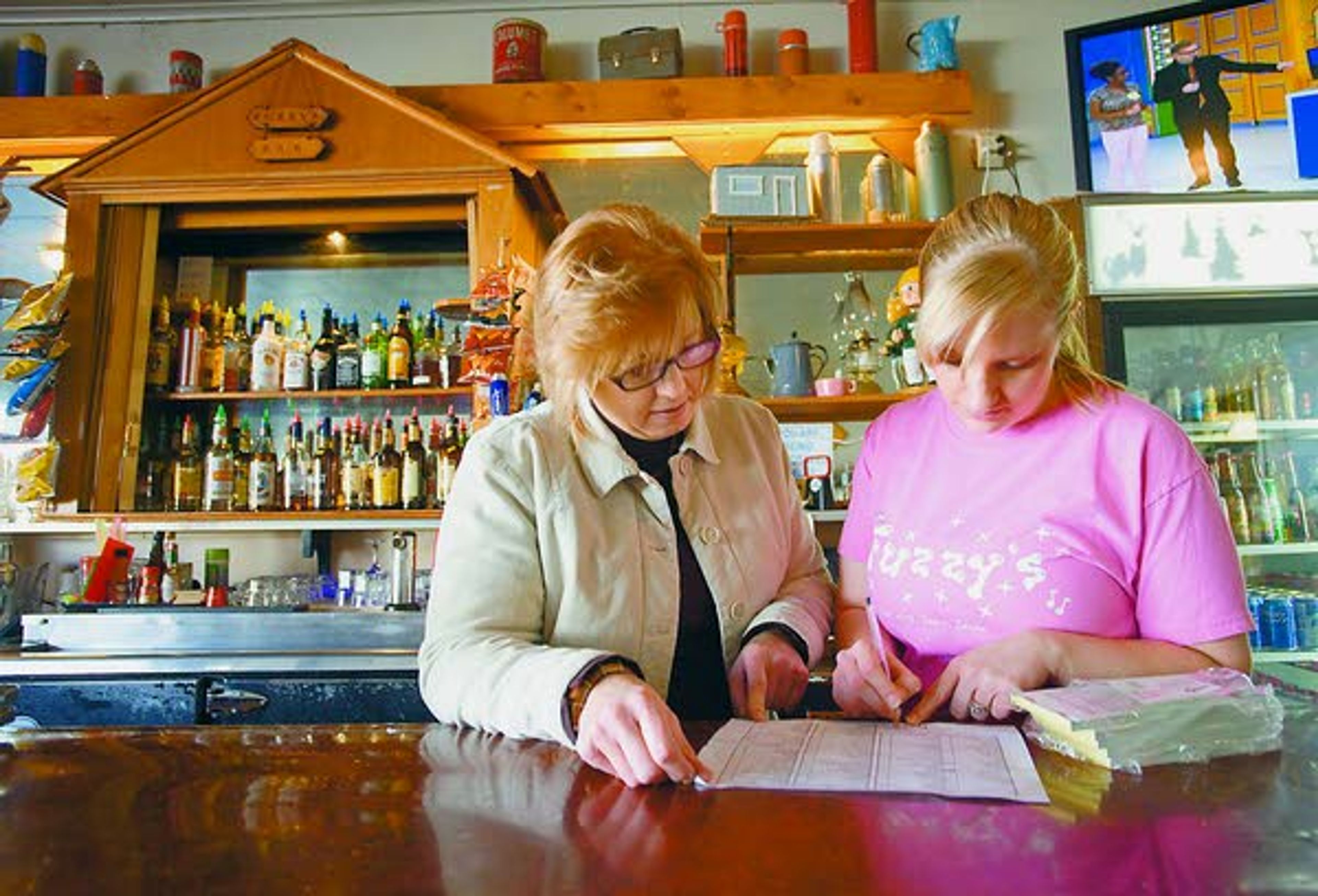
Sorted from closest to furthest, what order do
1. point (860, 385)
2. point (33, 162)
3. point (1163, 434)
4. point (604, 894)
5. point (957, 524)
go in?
point (604, 894)
point (1163, 434)
point (957, 524)
point (860, 385)
point (33, 162)

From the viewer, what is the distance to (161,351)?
296 centimetres

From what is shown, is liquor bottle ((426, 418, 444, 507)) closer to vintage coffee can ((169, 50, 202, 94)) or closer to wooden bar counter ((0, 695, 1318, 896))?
vintage coffee can ((169, 50, 202, 94))

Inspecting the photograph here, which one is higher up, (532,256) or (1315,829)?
(532,256)

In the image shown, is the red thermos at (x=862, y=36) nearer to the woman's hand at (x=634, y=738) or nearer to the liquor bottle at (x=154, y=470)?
the liquor bottle at (x=154, y=470)

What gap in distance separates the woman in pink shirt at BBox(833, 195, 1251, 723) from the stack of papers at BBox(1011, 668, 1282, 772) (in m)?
0.12

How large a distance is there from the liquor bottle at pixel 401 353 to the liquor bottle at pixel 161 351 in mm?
723

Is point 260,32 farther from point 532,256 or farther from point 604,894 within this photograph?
point 604,894

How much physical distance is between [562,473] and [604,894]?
24.7 inches

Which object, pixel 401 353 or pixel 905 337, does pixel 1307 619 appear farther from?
pixel 401 353

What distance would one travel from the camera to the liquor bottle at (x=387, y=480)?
2857 millimetres

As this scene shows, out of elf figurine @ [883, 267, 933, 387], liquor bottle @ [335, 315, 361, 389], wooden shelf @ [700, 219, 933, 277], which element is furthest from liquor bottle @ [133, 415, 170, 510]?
elf figurine @ [883, 267, 933, 387]

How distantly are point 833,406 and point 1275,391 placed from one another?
153 centimetres

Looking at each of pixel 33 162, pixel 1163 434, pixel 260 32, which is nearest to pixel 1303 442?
pixel 1163 434

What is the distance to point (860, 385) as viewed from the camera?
283cm
